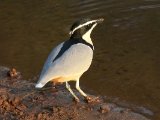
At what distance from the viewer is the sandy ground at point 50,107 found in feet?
22.2

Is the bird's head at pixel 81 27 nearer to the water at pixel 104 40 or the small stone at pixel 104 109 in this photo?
the small stone at pixel 104 109

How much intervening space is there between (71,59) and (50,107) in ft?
2.50

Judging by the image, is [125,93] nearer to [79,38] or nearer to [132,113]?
[132,113]

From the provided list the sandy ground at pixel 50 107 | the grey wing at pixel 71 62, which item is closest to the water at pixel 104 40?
the sandy ground at pixel 50 107

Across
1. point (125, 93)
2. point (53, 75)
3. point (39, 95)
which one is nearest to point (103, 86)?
point (125, 93)

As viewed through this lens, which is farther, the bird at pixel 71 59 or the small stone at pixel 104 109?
the small stone at pixel 104 109

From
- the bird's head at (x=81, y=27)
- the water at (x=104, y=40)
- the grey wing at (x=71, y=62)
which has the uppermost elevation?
the bird's head at (x=81, y=27)

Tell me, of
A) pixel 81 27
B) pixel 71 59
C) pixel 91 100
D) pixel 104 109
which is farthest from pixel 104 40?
pixel 71 59

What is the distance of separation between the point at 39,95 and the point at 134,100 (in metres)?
1.41

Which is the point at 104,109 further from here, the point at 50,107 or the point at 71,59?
the point at 71,59

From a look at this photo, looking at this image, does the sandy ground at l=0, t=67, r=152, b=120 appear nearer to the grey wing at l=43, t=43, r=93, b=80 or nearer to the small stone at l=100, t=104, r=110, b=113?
the small stone at l=100, t=104, r=110, b=113

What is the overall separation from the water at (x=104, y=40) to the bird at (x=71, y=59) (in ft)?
4.46

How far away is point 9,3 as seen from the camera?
13070 millimetres

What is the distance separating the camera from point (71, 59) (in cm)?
664
